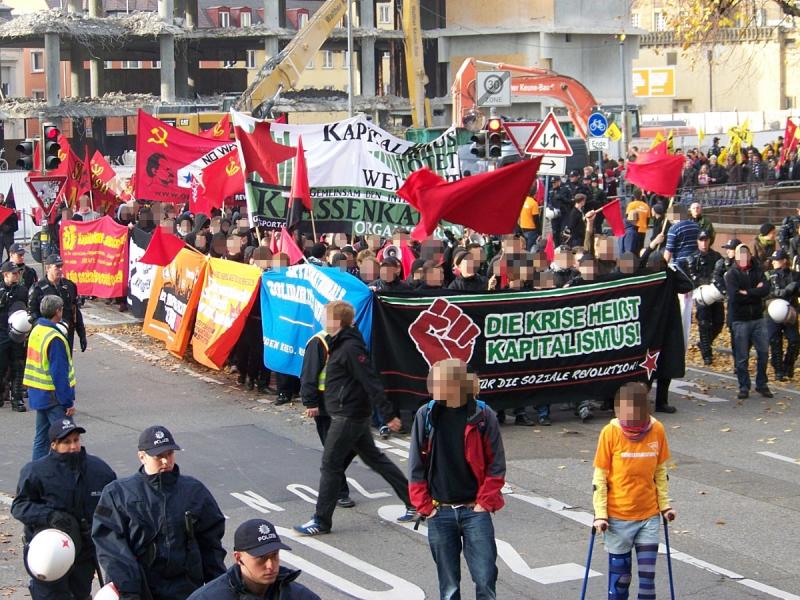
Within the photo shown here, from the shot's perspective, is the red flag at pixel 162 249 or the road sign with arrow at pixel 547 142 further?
the road sign with arrow at pixel 547 142

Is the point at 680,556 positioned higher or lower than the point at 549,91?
lower

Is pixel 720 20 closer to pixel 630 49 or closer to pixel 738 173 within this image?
pixel 738 173

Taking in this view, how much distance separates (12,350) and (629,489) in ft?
30.4

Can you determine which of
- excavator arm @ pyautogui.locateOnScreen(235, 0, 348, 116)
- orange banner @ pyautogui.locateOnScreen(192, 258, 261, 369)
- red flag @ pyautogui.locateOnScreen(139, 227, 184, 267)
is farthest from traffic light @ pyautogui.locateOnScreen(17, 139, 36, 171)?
excavator arm @ pyautogui.locateOnScreen(235, 0, 348, 116)

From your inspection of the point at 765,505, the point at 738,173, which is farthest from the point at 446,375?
the point at 738,173

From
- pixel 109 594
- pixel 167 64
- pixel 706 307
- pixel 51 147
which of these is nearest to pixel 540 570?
pixel 109 594

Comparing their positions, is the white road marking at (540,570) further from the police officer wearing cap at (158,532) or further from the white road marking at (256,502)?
the police officer wearing cap at (158,532)

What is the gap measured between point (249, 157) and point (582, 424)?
716 centimetres

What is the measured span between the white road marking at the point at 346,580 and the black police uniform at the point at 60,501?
1943mm

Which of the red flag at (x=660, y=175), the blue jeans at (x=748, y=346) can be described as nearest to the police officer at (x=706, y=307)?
the blue jeans at (x=748, y=346)

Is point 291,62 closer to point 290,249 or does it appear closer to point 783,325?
point 290,249

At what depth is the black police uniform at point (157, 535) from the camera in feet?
19.9

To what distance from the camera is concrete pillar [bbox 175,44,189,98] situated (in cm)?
6806

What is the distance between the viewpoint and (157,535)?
240 inches
